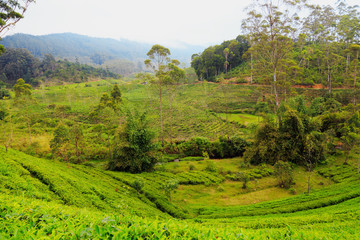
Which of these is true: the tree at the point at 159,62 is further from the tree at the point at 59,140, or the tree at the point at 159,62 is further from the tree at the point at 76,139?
the tree at the point at 59,140

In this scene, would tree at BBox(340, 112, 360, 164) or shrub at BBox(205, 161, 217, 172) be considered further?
shrub at BBox(205, 161, 217, 172)

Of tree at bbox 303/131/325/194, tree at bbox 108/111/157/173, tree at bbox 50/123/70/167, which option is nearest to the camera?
tree at bbox 50/123/70/167

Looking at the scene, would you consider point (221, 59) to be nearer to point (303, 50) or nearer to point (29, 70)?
point (303, 50)

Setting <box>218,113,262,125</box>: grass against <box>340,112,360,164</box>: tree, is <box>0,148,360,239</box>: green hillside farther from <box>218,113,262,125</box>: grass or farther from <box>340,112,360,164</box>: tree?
<box>218,113,262,125</box>: grass

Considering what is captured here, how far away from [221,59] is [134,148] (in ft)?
176

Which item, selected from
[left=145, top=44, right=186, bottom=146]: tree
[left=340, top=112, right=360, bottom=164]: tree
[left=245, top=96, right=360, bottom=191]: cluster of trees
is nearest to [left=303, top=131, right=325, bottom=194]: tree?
[left=245, top=96, right=360, bottom=191]: cluster of trees

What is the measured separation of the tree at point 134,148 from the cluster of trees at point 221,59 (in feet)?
158

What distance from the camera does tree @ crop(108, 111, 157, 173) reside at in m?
20.0

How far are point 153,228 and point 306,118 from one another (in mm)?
25882

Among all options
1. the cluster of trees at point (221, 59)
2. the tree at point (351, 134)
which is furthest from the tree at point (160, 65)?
the cluster of trees at point (221, 59)

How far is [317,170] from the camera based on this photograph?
20.4 m

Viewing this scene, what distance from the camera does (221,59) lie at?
2489 inches

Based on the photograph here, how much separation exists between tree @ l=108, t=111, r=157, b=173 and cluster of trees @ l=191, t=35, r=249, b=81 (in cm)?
4819

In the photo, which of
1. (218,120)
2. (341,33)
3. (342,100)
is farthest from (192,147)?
(341,33)
